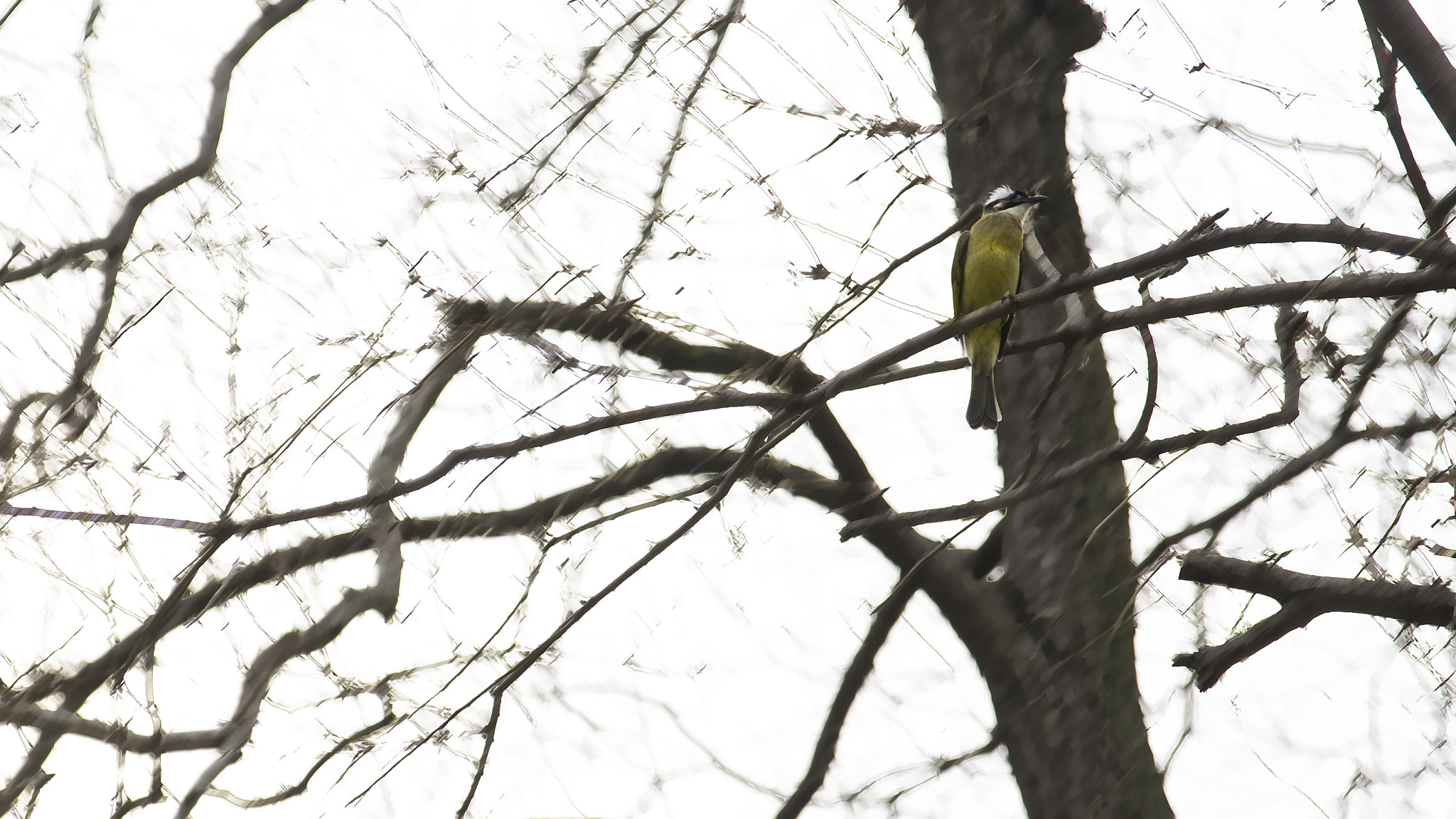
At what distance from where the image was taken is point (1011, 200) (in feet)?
12.4

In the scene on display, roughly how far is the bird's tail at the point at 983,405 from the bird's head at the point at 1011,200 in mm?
571

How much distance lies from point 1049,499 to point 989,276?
3.34 ft

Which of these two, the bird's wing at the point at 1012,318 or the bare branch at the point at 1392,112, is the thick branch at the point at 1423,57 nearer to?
the bare branch at the point at 1392,112

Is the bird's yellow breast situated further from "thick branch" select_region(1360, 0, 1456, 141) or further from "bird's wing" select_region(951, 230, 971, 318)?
"thick branch" select_region(1360, 0, 1456, 141)

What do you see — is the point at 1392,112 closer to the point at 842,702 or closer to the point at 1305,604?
the point at 1305,604

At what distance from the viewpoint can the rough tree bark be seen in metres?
3.07

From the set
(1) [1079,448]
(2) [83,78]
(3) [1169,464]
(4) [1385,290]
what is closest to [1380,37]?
(4) [1385,290]

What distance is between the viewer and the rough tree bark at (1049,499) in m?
3.07

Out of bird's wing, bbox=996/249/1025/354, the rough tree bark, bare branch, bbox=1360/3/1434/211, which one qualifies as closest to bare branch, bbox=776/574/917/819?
the rough tree bark

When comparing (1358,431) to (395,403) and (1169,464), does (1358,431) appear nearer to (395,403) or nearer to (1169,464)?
(1169,464)

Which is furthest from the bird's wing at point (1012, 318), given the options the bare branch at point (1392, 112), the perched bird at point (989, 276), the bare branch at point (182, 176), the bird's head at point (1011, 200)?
the bare branch at point (182, 176)

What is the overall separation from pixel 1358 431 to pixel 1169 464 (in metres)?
0.69

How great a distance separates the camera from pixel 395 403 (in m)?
2.40

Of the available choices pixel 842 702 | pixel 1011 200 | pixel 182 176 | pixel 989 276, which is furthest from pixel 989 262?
pixel 182 176
